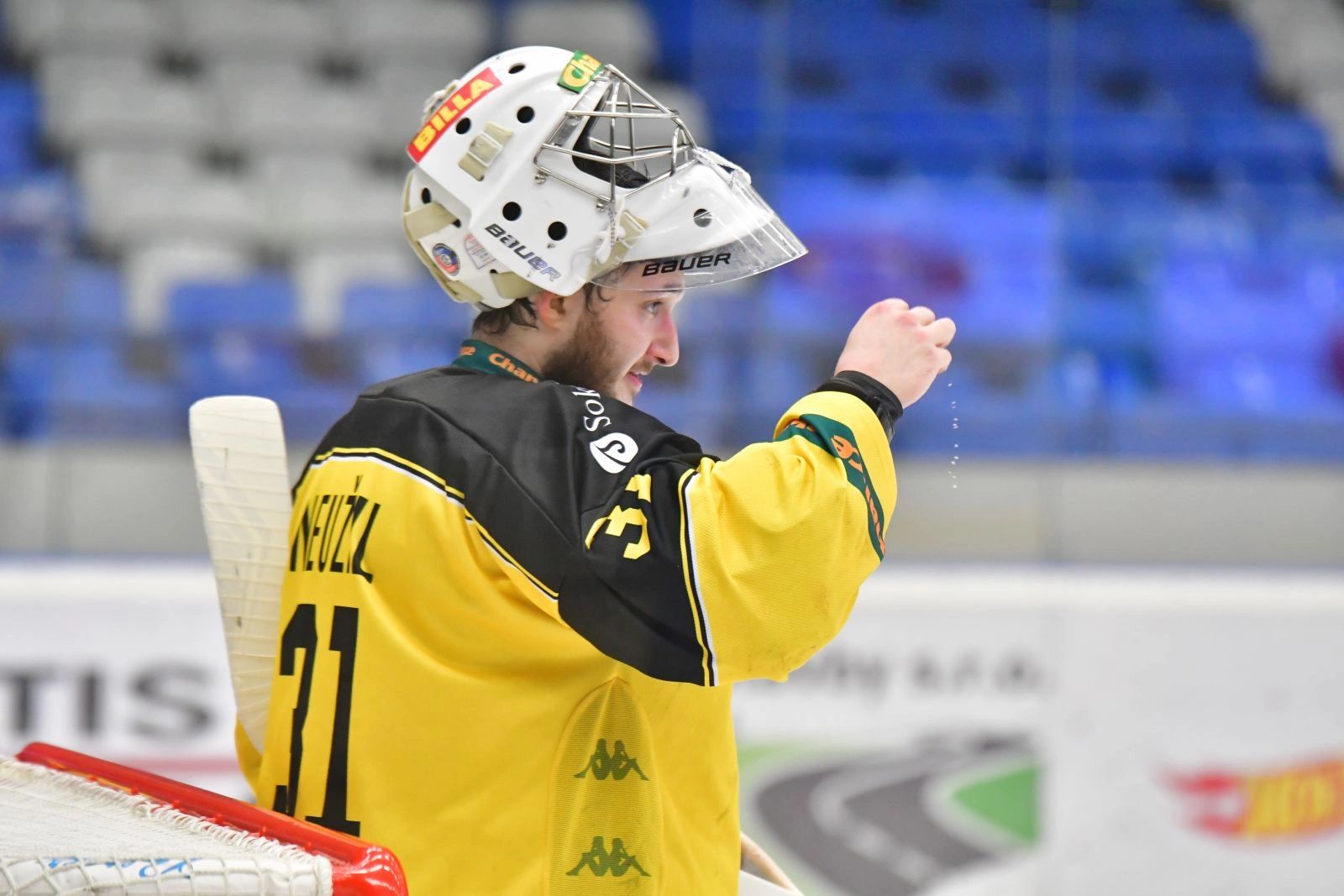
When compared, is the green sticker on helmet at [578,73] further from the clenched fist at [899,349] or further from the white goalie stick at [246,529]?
the white goalie stick at [246,529]

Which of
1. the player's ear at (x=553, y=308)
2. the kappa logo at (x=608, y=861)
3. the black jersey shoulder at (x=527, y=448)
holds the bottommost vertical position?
the kappa logo at (x=608, y=861)

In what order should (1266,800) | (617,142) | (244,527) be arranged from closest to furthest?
(617,142), (244,527), (1266,800)

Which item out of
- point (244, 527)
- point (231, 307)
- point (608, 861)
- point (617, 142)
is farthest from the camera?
point (231, 307)

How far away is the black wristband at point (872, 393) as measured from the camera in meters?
1.27

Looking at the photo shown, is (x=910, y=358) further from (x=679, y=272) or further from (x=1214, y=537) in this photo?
(x=1214, y=537)

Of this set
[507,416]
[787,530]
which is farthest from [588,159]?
[787,530]

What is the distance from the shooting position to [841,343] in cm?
345

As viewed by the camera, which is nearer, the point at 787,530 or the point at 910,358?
the point at 787,530

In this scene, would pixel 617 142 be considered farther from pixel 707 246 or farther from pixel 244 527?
pixel 244 527

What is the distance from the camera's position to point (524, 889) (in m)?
1.30

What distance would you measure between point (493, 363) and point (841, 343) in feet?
7.03

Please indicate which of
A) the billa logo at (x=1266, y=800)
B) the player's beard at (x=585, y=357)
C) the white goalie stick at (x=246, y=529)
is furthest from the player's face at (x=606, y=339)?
the billa logo at (x=1266, y=800)

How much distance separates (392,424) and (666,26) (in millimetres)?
2459

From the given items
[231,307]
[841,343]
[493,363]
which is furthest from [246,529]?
[841,343]
